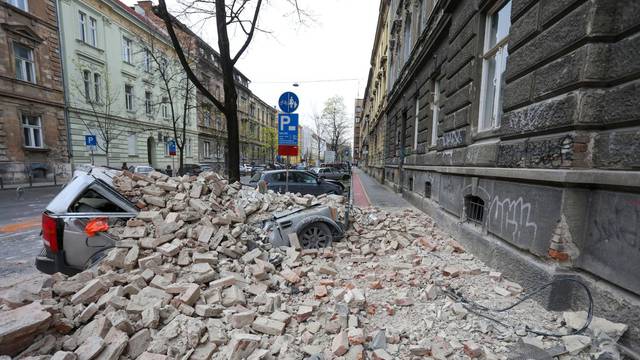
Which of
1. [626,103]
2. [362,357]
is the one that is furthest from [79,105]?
[626,103]

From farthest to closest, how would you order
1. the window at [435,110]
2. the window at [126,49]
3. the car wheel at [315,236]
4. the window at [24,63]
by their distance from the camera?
the window at [126,49]
the window at [24,63]
the window at [435,110]
the car wheel at [315,236]

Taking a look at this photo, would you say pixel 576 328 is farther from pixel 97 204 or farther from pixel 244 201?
pixel 97 204

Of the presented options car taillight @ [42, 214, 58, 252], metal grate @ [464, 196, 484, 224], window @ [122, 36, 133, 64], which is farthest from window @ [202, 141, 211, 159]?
metal grate @ [464, 196, 484, 224]

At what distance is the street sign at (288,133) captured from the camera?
23.2 feet

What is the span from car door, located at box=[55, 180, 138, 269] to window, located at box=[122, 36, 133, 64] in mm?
27399

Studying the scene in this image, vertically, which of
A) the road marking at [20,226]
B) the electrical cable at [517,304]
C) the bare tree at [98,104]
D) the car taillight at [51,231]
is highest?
the bare tree at [98,104]

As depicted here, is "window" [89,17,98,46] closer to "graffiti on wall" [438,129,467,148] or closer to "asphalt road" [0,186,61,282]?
"asphalt road" [0,186,61,282]

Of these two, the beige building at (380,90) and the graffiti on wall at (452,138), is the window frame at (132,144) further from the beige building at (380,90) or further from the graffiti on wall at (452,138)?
the graffiti on wall at (452,138)

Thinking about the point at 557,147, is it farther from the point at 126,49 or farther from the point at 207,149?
the point at 207,149

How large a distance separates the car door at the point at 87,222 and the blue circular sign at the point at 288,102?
4.53m

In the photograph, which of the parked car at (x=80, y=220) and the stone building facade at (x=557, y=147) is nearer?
the stone building facade at (x=557, y=147)

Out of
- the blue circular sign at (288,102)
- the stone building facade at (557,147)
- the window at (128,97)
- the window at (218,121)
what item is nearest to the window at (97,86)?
the window at (128,97)

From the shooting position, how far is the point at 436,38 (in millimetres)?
7418

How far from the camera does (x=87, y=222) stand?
3.42 meters
